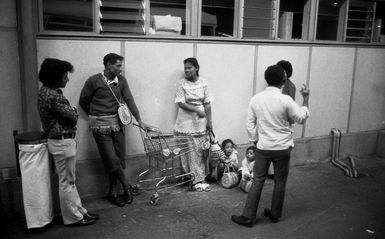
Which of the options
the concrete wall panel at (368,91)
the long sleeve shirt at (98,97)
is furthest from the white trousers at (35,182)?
the concrete wall panel at (368,91)

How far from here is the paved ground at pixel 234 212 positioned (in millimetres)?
4797

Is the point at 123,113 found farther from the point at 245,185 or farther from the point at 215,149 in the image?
the point at 245,185

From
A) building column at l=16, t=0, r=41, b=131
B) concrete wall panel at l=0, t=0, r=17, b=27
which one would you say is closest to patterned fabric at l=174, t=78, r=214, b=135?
building column at l=16, t=0, r=41, b=131

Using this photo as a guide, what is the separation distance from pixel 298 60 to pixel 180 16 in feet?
8.64

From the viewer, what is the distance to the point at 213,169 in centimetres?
664

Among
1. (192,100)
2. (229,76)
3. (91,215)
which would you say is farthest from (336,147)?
A: (91,215)

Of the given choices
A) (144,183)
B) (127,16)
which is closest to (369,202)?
(144,183)

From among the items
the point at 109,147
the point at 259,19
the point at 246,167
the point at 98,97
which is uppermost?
the point at 259,19

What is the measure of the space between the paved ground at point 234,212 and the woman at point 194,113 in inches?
15.8

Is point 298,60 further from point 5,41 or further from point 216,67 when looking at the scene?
point 5,41

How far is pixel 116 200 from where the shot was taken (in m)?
5.62

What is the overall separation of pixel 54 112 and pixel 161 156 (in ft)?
5.55

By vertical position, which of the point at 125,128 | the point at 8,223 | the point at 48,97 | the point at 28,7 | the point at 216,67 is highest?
the point at 28,7

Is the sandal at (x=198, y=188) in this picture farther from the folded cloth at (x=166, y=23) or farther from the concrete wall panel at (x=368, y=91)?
the concrete wall panel at (x=368, y=91)
